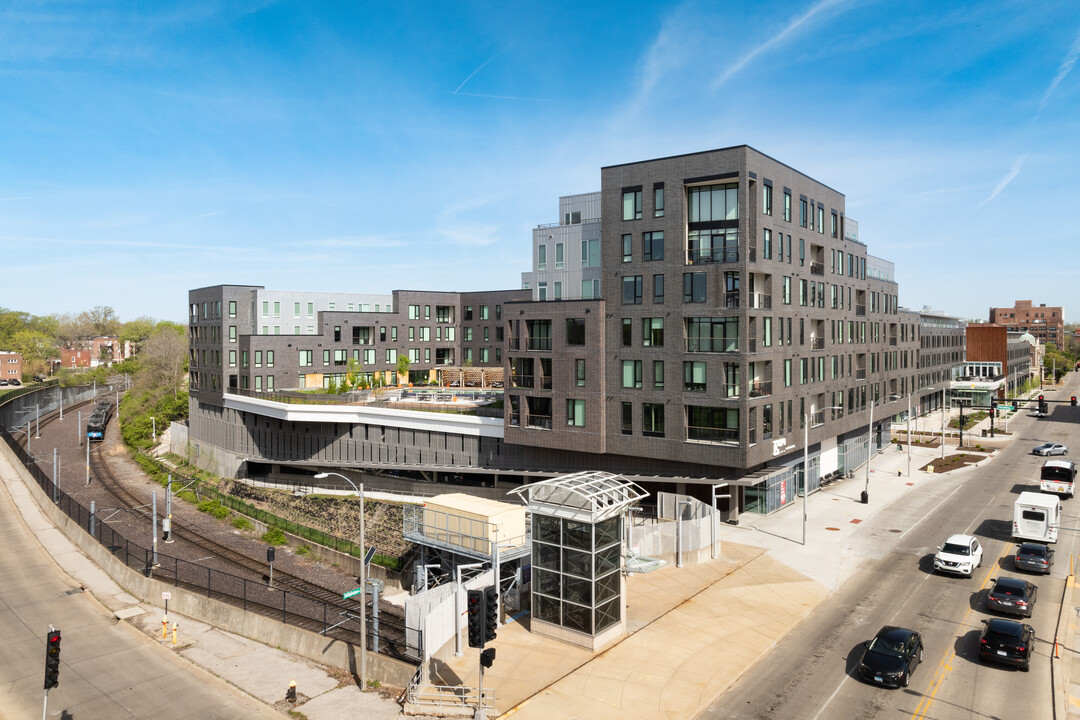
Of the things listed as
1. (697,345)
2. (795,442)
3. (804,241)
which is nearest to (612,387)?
(697,345)

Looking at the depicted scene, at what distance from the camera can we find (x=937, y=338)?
109m

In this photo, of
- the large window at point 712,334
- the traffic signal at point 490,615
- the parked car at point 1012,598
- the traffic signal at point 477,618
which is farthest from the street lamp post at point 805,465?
the traffic signal at point 477,618

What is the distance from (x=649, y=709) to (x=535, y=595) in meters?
7.25

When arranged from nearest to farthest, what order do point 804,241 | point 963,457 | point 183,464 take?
point 804,241, point 963,457, point 183,464

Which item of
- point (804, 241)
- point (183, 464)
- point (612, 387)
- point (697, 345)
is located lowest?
point (183, 464)

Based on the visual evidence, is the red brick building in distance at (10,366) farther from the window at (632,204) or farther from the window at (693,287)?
the window at (693,287)

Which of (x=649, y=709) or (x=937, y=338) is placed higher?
(x=937, y=338)

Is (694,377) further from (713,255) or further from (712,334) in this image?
(713,255)

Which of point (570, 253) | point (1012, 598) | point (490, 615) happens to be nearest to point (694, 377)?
point (570, 253)

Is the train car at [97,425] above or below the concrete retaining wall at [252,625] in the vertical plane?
above

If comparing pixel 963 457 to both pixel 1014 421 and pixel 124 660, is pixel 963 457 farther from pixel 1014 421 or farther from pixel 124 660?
pixel 124 660

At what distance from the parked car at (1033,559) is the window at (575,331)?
2923 cm

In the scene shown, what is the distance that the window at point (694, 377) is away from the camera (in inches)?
1847

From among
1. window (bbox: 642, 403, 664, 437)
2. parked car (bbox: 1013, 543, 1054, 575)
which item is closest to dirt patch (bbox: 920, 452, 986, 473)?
parked car (bbox: 1013, 543, 1054, 575)
